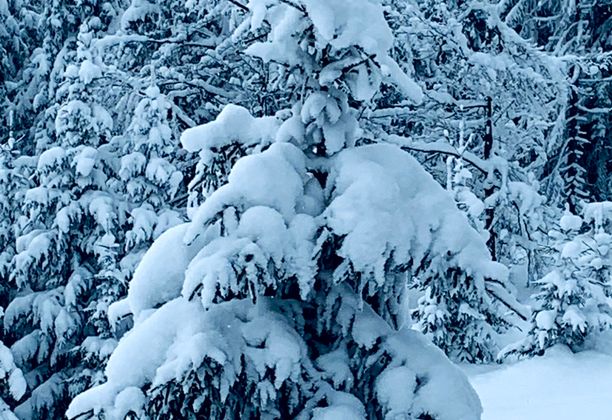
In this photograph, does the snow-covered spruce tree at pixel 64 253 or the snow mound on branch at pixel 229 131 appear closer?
the snow mound on branch at pixel 229 131

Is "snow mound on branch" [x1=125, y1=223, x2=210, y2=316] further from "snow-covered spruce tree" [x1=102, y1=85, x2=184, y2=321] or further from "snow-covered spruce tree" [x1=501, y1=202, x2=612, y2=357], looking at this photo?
"snow-covered spruce tree" [x1=102, y1=85, x2=184, y2=321]

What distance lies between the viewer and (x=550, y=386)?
8.45 meters

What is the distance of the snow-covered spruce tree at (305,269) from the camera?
9.93ft

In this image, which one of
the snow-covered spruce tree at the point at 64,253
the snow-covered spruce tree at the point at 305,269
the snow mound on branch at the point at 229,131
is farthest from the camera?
the snow-covered spruce tree at the point at 64,253

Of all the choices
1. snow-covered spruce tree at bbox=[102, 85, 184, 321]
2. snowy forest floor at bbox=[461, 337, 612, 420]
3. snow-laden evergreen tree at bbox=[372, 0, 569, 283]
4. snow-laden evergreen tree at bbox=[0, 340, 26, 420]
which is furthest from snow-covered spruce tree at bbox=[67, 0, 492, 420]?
snow-covered spruce tree at bbox=[102, 85, 184, 321]

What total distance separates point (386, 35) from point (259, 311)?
1319 millimetres

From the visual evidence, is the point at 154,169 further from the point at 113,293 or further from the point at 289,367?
the point at 289,367

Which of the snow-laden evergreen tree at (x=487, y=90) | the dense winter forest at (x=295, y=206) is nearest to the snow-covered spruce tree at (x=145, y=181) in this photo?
the dense winter forest at (x=295, y=206)

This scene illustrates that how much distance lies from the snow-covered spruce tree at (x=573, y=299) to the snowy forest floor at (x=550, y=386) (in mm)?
234

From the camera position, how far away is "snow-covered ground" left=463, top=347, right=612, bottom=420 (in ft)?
24.4

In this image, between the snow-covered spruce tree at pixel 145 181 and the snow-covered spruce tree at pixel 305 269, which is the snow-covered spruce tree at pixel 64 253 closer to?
the snow-covered spruce tree at pixel 145 181

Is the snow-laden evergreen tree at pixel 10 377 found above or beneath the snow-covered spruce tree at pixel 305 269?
beneath

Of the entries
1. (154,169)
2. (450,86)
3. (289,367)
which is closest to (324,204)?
(289,367)

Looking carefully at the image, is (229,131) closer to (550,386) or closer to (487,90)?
(550,386)
